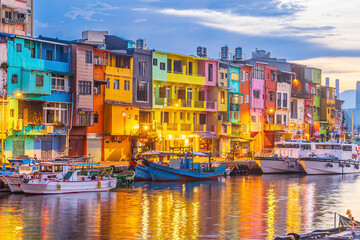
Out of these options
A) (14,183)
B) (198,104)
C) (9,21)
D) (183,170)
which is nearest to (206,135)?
(198,104)

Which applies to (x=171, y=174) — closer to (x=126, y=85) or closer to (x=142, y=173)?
(x=142, y=173)

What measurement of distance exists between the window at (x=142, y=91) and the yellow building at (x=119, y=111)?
134cm

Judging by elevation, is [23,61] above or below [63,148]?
above

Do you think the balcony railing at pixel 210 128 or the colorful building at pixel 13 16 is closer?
the colorful building at pixel 13 16

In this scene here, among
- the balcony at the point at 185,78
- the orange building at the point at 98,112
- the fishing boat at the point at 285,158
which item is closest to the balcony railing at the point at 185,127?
the balcony at the point at 185,78

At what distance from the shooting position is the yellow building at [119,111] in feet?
231

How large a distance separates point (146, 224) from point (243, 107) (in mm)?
58909

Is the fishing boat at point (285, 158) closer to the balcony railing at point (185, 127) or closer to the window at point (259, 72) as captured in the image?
the balcony railing at point (185, 127)

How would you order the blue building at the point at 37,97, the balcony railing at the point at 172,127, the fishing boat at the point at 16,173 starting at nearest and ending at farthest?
the fishing boat at the point at 16,173, the blue building at the point at 37,97, the balcony railing at the point at 172,127

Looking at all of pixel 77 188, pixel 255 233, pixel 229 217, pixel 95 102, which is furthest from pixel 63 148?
pixel 255 233

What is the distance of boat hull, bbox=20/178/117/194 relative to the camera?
47656 millimetres

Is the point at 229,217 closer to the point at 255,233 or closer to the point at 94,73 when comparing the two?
the point at 255,233

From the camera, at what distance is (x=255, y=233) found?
33625mm

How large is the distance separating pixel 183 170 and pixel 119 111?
1284cm
